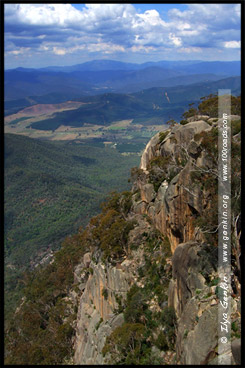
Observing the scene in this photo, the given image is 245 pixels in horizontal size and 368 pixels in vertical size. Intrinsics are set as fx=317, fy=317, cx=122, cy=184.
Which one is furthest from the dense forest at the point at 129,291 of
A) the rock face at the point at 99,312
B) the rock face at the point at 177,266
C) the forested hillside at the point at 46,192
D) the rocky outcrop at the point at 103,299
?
the forested hillside at the point at 46,192

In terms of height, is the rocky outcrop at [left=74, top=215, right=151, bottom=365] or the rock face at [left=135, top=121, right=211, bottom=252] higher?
the rock face at [left=135, top=121, right=211, bottom=252]

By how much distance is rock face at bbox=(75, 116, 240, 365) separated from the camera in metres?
10.4

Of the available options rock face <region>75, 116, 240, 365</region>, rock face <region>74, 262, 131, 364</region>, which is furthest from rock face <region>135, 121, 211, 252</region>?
rock face <region>74, 262, 131, 364</region>

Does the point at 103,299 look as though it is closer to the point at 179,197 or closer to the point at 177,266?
the point at 177,266

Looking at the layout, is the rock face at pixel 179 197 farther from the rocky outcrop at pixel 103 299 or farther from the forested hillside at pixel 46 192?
the forested hillside at pixel 46 192

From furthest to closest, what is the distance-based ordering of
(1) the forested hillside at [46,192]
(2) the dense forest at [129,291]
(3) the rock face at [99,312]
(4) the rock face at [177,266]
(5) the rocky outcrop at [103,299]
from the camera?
(1) the forested hillside at [46,192], (5) the rocky outcrop at [103,299], (3) the rock face at [99,312], (2) the dense forest at [129,291], (4) the rock face at [177,266]

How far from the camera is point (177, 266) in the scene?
1359 centimetres

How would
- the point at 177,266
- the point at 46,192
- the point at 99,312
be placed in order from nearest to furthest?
the point at 177,266, the point at 99,312, the point at 46,192

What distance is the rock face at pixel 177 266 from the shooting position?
10.4 m

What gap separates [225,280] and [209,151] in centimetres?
620

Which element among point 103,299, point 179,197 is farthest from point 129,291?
point 179,197

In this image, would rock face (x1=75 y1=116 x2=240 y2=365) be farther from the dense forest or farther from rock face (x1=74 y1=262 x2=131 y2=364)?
the dense forest

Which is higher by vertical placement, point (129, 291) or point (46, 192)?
point (129, 291)

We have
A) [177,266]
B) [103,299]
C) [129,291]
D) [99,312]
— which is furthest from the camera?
[99,312]
